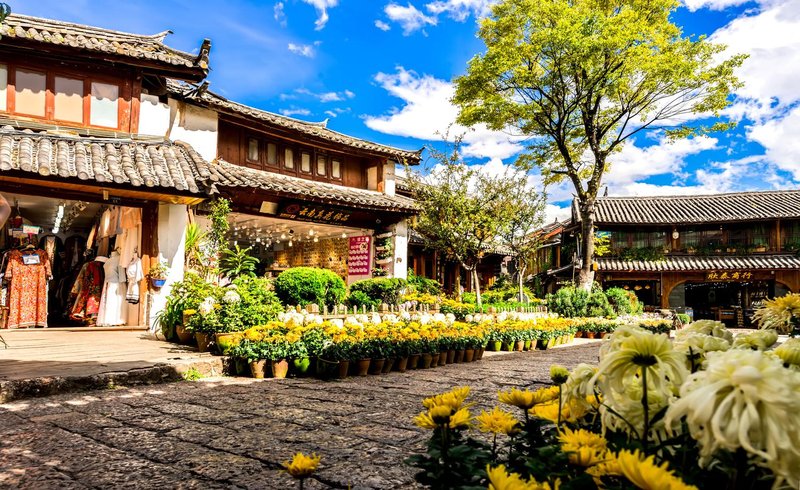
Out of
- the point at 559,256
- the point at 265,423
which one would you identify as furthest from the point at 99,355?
the point at 559,256

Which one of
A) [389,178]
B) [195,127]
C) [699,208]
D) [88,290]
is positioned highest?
[699,208]

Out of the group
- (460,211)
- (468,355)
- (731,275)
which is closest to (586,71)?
(460,211)

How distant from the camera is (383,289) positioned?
1401cm

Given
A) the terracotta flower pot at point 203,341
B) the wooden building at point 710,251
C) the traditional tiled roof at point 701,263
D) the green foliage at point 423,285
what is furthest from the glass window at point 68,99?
the traditional tiled roof at point 701,263

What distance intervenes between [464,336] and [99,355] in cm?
500

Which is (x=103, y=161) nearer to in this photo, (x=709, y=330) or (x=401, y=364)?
(x=401, y=364)

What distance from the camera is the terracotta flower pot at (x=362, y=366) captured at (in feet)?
20.4

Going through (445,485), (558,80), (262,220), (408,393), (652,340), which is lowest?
(408,393)

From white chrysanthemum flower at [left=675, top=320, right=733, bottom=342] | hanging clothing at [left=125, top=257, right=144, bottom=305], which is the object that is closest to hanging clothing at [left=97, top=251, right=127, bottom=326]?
hanging clothing at [left=125, top=257, right=144, bottom=305]

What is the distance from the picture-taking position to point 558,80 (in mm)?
14922

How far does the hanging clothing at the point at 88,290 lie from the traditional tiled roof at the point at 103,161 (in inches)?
94.3

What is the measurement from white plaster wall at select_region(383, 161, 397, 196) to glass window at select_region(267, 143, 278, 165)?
12.0ft

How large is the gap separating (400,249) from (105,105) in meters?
8.43

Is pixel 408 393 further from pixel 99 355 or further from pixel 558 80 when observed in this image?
pixel 558 80
